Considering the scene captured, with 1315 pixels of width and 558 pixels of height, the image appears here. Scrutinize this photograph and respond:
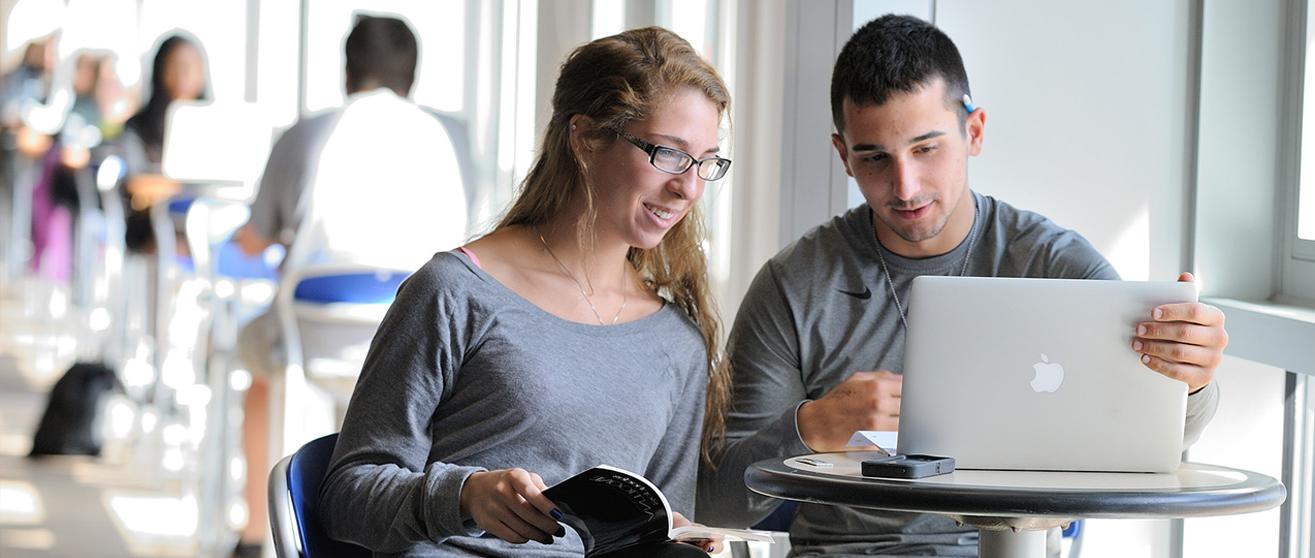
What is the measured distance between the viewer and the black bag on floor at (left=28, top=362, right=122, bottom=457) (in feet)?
16.2

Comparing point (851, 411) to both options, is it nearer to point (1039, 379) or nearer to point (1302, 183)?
point (1039, 379)

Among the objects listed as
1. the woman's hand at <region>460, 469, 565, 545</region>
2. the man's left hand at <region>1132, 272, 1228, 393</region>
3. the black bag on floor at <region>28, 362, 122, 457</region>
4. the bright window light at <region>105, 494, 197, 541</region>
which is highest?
the man's left hand at <region>1132, 272, 1228, 393</region>

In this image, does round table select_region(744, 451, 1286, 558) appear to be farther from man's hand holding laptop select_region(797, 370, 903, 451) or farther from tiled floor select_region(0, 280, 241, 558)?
tiled floor select_region(0, 280, 241, 558)

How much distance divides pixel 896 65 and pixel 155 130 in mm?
3225

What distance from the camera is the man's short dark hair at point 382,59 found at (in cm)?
418

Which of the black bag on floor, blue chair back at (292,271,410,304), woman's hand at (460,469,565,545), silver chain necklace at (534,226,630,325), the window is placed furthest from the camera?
the black bag on floor

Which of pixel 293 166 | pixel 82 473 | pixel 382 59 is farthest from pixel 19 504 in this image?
pixel 382 59

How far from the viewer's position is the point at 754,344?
6.99 feet

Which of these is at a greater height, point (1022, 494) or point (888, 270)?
point (888, 270)

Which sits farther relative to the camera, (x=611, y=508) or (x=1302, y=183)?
(x=1302, y=183)

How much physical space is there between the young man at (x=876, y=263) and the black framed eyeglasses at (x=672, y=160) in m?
0.30

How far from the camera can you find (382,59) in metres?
4.21

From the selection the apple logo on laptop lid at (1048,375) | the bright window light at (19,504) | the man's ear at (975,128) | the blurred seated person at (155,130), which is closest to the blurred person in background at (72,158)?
the blurred seated person at (155,130)

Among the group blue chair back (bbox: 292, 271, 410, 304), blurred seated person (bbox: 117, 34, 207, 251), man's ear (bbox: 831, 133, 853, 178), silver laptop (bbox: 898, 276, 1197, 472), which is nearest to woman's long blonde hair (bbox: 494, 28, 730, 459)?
man's ear (bbox: 831, 133, 853, 178)
